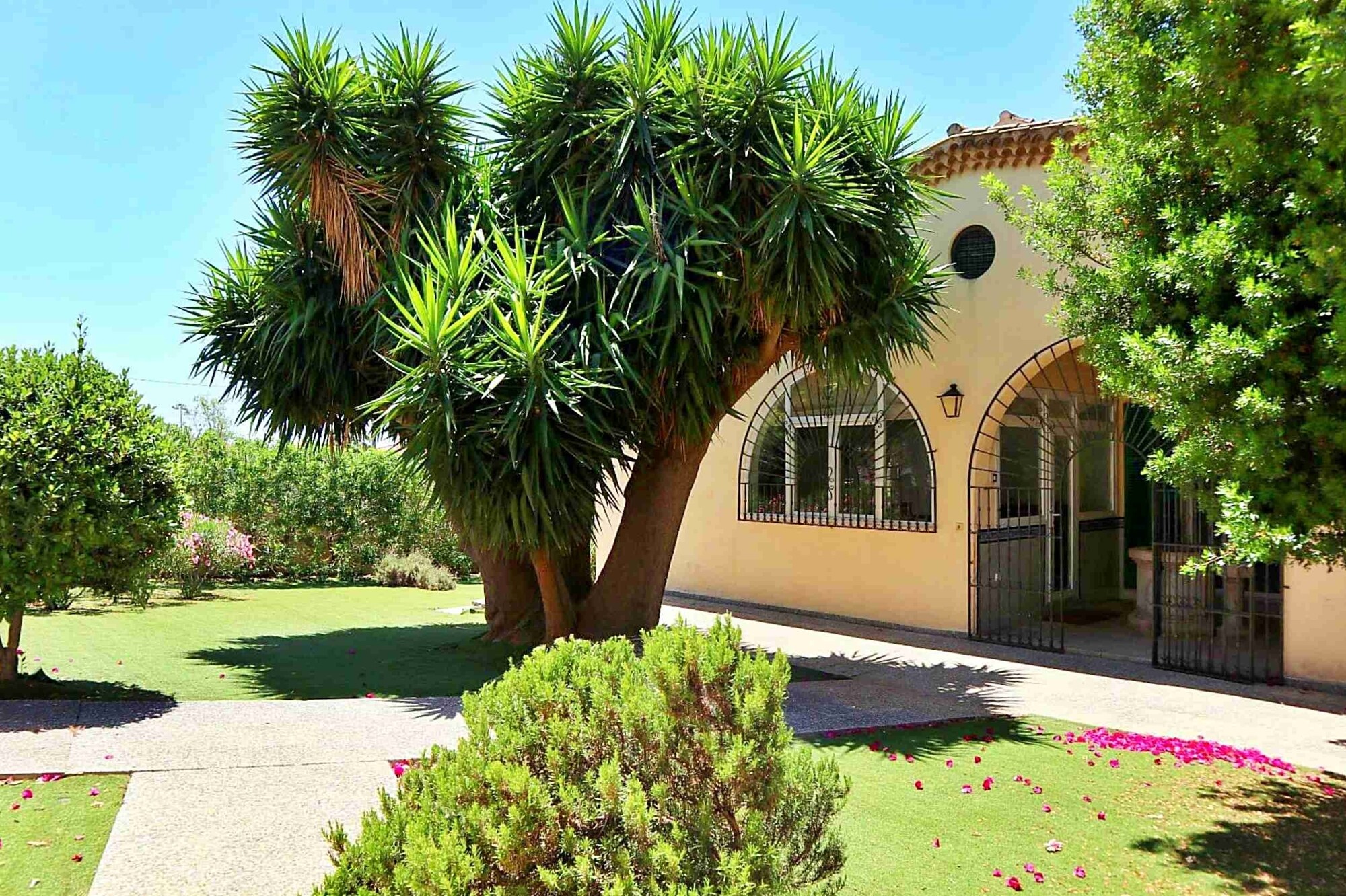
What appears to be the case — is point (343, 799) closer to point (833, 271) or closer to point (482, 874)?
point (482, 874)

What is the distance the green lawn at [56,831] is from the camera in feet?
12.3

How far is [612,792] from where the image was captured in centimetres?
247

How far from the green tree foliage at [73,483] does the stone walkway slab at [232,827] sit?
2297 millimetres

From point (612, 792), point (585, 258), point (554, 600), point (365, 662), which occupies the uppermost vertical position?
point (585, 258)

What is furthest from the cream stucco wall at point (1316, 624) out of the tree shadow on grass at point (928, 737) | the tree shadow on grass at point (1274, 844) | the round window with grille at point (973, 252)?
the round window with grille at point (973, 252)

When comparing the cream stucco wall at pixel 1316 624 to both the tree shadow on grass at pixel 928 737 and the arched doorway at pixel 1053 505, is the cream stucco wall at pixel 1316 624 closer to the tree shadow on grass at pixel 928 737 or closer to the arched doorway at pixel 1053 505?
the arched doorway at pixel 1053 505

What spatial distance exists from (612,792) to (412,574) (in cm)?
1563

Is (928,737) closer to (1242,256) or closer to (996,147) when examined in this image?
(1242,256)

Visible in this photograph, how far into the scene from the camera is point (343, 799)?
16.1 feet

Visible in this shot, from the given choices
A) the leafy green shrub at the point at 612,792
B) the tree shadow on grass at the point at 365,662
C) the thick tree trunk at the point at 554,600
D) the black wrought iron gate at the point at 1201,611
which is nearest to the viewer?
the leafy green shrub at the point at 612,792

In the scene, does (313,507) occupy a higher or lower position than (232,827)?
higher

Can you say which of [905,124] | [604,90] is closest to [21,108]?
[604,90]

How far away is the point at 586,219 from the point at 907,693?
5.46 meters

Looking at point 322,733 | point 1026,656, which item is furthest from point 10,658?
point 1026,656
